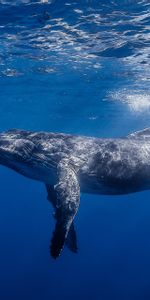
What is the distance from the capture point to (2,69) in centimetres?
3034

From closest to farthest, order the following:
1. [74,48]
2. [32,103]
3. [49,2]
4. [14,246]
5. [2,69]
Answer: [49,2]
[74,48]
[2,69]
[32,103]
[14,246]

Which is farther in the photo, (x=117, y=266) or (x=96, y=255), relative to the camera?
(x=96, y=255)

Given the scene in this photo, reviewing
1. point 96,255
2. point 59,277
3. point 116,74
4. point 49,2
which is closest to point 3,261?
point 59,277

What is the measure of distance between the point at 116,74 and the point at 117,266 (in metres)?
26.0

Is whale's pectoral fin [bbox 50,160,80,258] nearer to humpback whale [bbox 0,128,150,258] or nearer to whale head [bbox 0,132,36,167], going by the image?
humpback whale [bbox 0,128,150,258]

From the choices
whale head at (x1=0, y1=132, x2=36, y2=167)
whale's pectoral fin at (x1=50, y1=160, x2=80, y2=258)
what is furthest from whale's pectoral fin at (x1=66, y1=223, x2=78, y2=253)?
whale head at (x1=0, y1=132, x2=36, y2=167)

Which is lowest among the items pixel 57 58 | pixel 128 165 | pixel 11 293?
pixel 11 293

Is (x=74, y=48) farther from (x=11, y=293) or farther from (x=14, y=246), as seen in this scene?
(x=14, y=246)

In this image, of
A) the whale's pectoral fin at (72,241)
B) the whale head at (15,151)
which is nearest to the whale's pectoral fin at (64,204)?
the whale head at (15,151)

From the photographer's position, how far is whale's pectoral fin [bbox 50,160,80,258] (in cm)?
751

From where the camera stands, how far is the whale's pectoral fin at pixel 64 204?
751 cm

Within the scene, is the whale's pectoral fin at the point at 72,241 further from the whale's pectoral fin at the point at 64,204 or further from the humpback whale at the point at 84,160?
the whale's pectoral fin at the point at 64,204

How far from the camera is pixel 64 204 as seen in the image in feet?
26.3

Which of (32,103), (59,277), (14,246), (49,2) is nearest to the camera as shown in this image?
(49,2)
